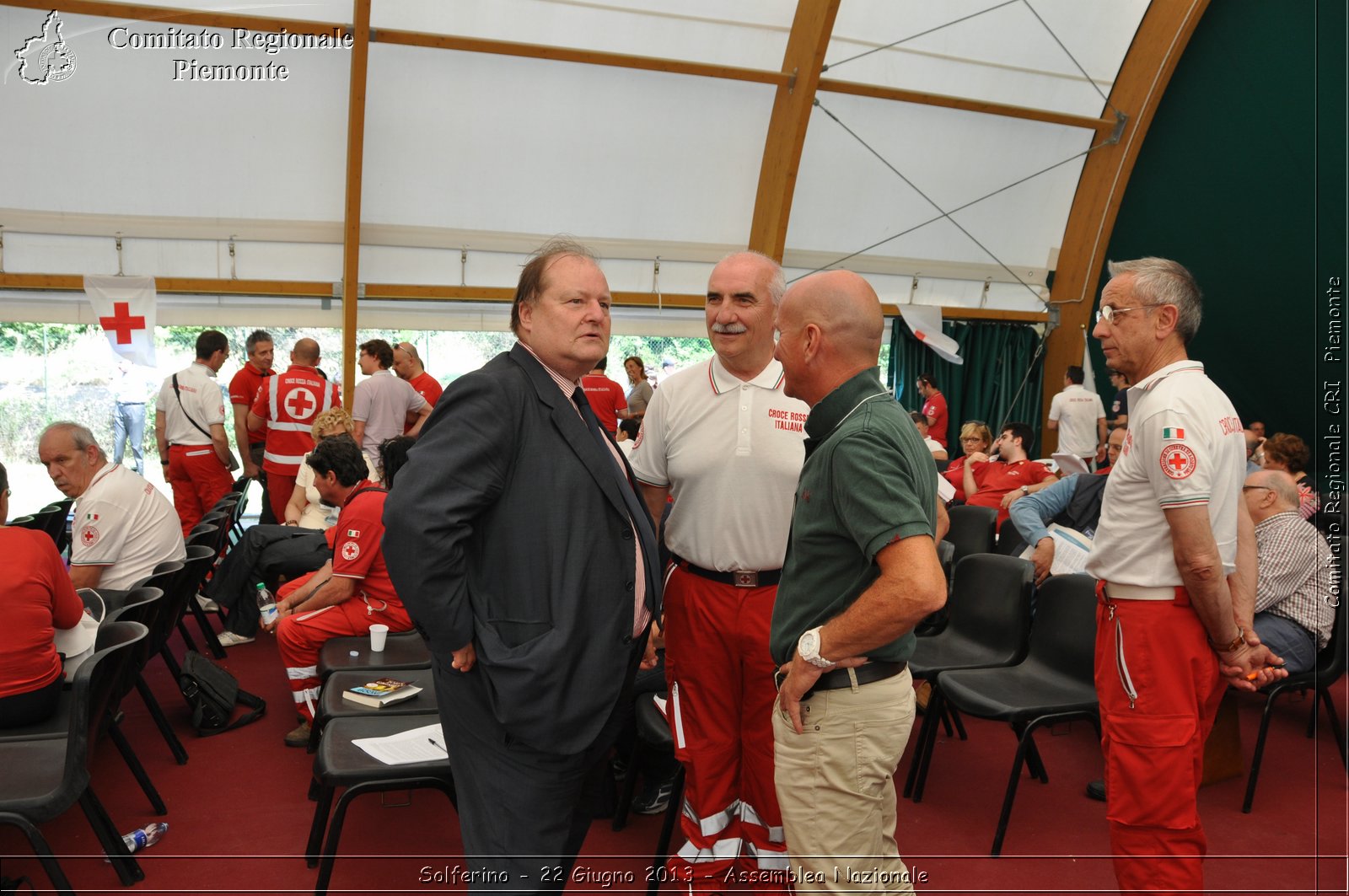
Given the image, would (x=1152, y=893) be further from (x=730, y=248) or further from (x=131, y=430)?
(x=131, y=430)

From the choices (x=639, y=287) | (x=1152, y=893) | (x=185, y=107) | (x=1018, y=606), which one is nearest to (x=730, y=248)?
(x=639, y=287)

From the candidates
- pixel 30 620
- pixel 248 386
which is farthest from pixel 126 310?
pixel 30 620

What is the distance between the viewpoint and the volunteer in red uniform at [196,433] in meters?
6.34

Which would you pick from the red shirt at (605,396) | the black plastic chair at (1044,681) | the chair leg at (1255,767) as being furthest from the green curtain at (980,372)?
the chair leg at (1255,767)

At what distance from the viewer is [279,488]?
21.2 ft

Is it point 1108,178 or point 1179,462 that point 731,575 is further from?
point 1108,178

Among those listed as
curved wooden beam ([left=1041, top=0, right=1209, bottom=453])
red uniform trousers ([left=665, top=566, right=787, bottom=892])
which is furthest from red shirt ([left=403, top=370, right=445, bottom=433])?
curved wooden beam ([left=1041, top=0, right=1209, bottom=453])

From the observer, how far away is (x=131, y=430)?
333 inches

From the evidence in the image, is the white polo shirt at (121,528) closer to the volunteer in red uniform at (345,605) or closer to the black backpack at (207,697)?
the black backpack at (207,697)

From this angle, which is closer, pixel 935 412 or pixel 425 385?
pixel 425 385

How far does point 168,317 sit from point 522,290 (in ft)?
25.4

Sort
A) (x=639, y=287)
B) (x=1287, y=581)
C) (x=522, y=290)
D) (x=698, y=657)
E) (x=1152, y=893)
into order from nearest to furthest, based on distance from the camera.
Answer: (x=522, y=290) → (x=1152, y=893) → (x=698, y=657) → (x=1287, y=581) → (x=639, y=287)

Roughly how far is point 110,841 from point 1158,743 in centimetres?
271

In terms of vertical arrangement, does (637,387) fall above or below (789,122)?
below
